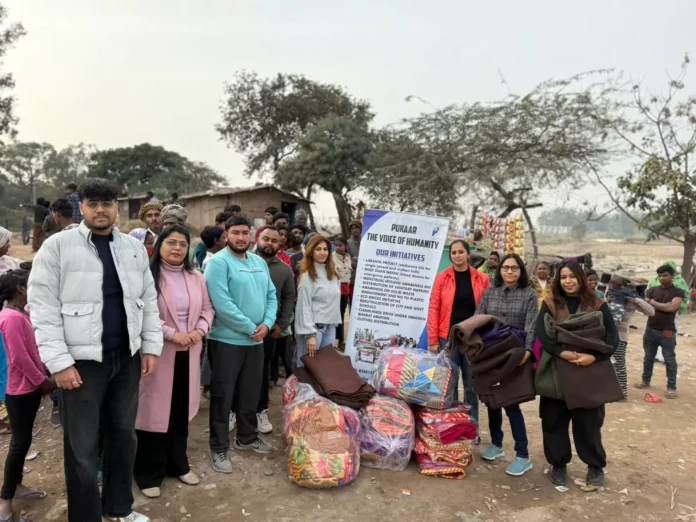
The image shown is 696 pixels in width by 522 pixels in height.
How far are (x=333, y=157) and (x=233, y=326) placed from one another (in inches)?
786

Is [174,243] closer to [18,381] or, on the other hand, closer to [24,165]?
[18,381]

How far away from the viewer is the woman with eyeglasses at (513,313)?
3.87 meters

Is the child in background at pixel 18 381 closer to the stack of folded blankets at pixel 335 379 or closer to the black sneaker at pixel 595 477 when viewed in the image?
the stack of folded blankets at pixel 335 379

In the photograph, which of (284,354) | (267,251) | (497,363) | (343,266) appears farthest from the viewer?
(343,266)

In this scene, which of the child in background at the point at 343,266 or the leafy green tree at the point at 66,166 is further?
the leafy green tree at the point at 66,166

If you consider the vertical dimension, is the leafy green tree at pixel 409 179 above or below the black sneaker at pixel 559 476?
above

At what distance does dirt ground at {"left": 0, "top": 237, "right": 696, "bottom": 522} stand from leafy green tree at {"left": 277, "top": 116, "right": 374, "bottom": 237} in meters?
19.4

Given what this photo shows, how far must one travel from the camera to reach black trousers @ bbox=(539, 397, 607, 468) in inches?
143

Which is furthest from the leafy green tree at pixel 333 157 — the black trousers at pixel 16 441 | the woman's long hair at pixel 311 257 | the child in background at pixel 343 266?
the black trousers at pixel 16 441

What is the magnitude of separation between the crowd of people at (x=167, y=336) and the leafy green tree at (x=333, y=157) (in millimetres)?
18258

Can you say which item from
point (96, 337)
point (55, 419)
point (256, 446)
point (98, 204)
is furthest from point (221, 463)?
point (98, 204)

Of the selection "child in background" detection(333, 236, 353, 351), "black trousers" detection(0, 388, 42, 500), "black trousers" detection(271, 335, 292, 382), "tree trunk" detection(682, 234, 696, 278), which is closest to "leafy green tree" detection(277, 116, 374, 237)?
"tree trunk" detection(682, 234, 696, 278)

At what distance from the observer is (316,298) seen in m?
4.63

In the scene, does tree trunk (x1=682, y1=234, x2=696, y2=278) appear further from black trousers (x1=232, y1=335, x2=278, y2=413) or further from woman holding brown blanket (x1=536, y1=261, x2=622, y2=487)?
black trousers (x1=232, y1=335, x2=278, y2=413)
